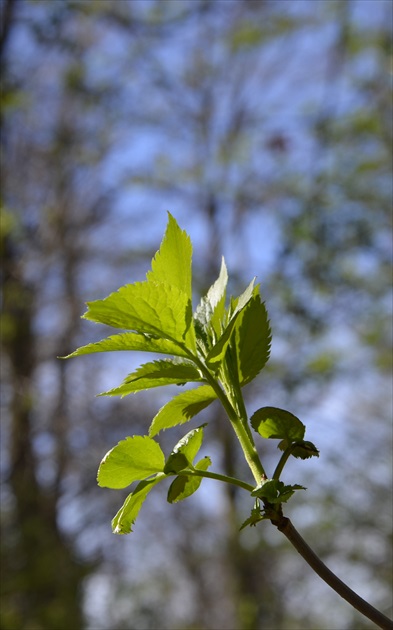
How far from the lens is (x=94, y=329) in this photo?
666 cm

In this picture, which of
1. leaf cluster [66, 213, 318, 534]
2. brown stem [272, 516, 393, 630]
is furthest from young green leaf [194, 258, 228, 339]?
brown stem [272, 516, 393, 630]

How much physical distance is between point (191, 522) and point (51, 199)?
10.5 feet

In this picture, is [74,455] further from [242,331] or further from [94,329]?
[242,331]

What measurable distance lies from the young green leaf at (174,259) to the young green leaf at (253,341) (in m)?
0.03

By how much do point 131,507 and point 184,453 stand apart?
0.03 metres

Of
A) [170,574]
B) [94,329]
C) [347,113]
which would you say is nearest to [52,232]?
[94,329]

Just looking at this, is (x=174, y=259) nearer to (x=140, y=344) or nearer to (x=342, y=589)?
(x=140, y=344)

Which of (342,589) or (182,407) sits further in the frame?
(182,407)

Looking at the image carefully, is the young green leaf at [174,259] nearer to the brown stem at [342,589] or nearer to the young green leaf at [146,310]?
the young green leaf at [146,310]

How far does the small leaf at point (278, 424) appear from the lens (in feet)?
1.16

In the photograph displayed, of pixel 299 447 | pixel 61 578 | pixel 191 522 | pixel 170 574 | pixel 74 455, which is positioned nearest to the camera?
pixel 299 447

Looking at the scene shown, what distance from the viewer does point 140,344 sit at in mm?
357

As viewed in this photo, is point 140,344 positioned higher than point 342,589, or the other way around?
point 140,344

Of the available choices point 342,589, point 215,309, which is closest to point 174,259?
point 215,309
